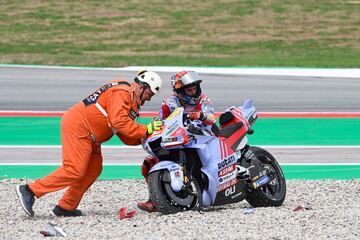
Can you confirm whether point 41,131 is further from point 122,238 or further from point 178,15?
point 178,15

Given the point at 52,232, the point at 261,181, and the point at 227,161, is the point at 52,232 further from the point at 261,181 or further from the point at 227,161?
the point at 261,181

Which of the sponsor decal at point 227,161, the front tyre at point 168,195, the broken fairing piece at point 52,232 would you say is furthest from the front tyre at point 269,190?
the broken fairing piece at point 52,232

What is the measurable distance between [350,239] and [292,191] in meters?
3.11

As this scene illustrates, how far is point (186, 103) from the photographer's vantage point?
35.3 ft

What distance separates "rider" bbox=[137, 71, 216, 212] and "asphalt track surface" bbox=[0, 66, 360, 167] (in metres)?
4.06

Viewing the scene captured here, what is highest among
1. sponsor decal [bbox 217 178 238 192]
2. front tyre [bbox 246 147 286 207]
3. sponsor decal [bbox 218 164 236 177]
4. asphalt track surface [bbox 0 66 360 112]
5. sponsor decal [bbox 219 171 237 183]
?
sponsor decal [bbox 218 164 236 177]

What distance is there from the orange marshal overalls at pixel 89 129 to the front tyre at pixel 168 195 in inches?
17.1

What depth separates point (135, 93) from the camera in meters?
10.4

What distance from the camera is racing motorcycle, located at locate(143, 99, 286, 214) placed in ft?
33.7

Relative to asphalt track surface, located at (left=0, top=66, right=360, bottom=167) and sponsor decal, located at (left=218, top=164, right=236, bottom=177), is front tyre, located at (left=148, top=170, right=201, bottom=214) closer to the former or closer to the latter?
sponsor decal, located at (left=218, top=164, right=236, bottom=177)

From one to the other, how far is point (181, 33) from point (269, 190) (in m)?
22.6

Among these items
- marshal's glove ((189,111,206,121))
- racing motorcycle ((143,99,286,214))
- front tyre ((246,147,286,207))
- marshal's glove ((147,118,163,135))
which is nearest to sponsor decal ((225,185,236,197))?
racing motorcycle ((143,99,286,214))

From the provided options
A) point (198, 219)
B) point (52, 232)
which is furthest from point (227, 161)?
point (52, 232)

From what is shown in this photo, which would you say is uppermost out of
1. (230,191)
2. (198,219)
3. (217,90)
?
(198,219)
